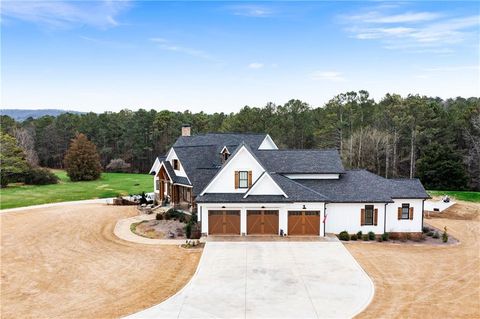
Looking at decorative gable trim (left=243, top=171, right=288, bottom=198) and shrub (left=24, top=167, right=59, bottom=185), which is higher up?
decorative gable trim (left=243, top=171, right=288, bottom=198)

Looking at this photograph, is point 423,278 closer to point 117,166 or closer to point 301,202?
point 301,202

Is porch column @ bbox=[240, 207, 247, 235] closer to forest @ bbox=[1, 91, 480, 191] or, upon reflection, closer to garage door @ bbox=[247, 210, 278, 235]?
garage door @ bbox=[247, 210, 278, 235]

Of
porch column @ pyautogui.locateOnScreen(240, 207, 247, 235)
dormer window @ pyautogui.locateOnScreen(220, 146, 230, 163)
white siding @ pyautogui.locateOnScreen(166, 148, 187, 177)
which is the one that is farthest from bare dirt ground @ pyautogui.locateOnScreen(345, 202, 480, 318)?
white siding @ pyautogui.locateOnScreen(166, 148, 187, 177)

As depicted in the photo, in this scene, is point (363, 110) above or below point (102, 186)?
above

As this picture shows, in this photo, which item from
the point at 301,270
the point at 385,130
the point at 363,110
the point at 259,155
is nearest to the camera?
the point at 301,270

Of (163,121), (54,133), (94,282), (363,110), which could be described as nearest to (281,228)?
(94,282)

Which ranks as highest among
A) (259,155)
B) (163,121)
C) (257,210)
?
(163,121)

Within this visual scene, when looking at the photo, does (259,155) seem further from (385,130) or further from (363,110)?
(363,110)
